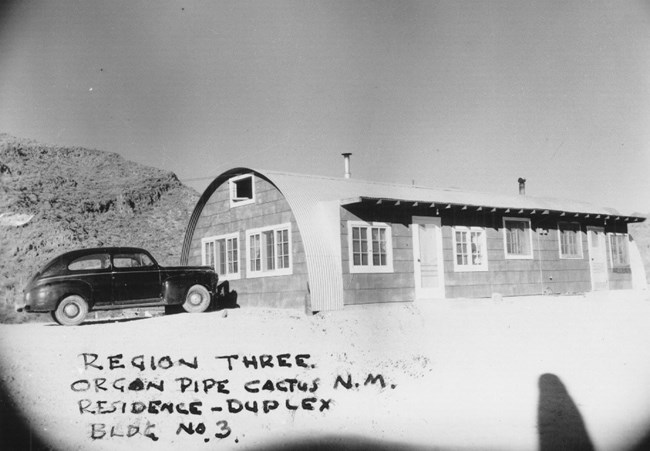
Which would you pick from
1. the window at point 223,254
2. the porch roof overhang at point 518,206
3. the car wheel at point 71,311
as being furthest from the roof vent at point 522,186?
the car wheel at point 71,311

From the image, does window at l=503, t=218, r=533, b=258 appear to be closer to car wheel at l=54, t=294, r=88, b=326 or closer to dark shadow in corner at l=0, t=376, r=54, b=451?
car wheel at l=54, t=294, r=88, b=326

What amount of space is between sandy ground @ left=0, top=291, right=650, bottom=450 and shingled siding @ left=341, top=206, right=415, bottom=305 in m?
2.10

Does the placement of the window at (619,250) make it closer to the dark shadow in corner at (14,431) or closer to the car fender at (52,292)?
the car fender at (52,292)

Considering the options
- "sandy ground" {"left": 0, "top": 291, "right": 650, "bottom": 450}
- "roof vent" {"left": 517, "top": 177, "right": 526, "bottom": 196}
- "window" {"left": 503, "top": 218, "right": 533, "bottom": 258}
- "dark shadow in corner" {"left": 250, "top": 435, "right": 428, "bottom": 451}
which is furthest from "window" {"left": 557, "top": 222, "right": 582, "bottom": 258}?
"dark shadow in corner" {"left": 250, "top": 435, "right": 428, "bottom": 451}

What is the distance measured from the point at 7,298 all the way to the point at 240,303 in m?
5.37

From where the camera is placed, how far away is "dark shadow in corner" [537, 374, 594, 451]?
5.22 metres

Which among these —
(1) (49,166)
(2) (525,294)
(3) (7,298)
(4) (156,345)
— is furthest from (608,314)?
(1) (49,166)

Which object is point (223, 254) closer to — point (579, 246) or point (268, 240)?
point (268, 240)

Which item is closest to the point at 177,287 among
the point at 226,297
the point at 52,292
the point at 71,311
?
the point at 71,311

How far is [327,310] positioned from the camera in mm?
11516

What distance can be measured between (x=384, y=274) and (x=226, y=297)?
4408mm

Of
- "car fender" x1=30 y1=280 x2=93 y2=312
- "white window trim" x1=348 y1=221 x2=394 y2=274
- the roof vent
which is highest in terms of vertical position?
the roof vent

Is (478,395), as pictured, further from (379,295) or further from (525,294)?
(525,294)

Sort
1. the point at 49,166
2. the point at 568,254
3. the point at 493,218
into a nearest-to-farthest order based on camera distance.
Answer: the point at 493,218, the point at 568,254, the point at 49,166
